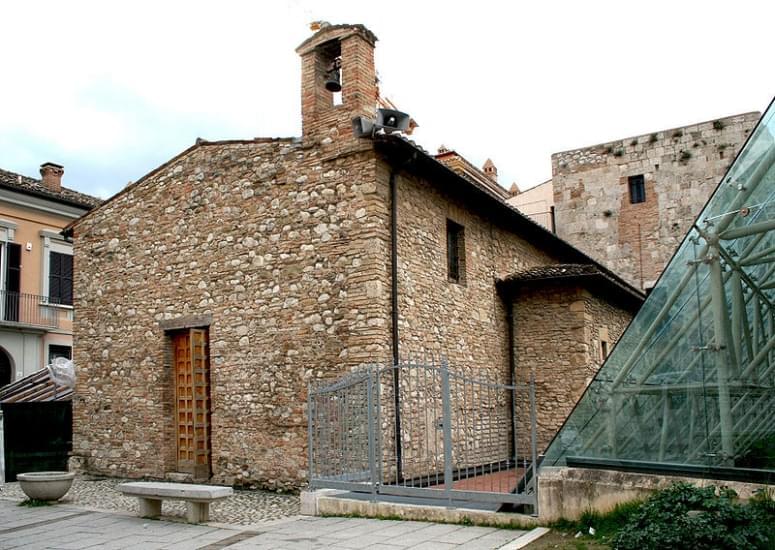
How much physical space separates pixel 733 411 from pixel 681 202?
54.7ft

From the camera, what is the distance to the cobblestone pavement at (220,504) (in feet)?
28.4

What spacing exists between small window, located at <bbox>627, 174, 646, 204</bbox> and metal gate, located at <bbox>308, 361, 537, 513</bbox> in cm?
1303

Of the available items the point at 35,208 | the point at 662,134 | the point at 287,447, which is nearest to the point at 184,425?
the point at 287,447

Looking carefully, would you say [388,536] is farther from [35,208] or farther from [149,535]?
[35,208]

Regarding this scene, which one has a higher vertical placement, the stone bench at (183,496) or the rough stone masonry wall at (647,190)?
the rough stone masonry wall at (647,190)

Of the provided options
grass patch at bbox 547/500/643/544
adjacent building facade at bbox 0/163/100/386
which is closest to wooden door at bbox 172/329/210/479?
grass patch at bbox 547/500/643/544

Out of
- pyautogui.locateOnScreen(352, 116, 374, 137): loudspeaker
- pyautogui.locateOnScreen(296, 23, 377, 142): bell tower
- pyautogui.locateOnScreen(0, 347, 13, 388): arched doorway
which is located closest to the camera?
pyautogui.locateOnScreen(352, 116, 374, 137): loudspeaker

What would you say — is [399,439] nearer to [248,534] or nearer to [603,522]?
[248,534]

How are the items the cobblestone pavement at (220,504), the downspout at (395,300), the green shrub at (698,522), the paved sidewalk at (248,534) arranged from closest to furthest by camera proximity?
1. the green shrub at (698,522)
2. the paved sidewalk at (248,534)
3. the cobblestone pavement at (220,504)
4. the downspout at (395,300)

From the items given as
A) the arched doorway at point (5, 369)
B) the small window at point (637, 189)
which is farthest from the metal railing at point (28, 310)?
the small window at point (637, 189)

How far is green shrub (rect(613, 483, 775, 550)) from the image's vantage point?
5.16 metres

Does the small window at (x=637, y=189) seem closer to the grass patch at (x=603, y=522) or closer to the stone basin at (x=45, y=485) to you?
the grass patch at (x=603, y=522)

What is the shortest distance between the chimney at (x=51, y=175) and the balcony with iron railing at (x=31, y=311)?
398cm

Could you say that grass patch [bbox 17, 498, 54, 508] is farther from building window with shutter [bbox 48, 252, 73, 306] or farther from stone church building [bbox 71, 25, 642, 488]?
building window with shutter [bbox 48, 252, 73, 306]
